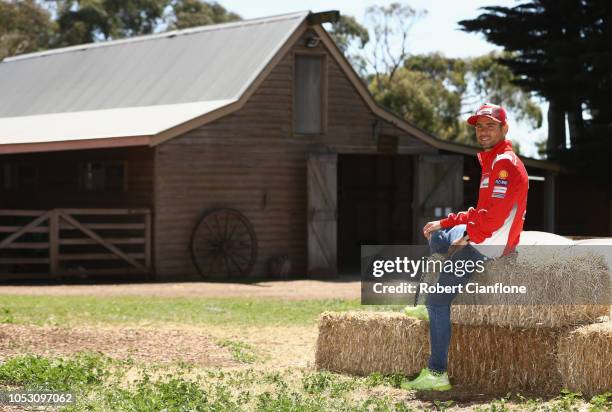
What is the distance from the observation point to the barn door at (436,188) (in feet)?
83.7

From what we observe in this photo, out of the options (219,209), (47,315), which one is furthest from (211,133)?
(47,315)

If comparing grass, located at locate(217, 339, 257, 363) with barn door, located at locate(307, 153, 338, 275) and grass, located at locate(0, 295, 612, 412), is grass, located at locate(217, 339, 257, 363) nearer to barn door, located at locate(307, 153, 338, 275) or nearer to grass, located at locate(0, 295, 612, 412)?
grass, located at locate(0, 295, 612, 412)

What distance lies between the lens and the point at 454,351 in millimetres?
8961

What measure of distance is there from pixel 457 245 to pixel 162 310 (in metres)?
7.56

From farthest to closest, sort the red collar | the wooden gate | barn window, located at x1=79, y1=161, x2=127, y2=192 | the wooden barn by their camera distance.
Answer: barn window, located at x1=79, y1=161, x2=127, y2=192, the wooden barn, the wooden gate, the red collar

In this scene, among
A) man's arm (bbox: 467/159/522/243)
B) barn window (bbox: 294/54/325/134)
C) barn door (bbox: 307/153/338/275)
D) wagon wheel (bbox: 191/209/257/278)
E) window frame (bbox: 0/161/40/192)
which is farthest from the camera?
window frame (bbox: 0/161/40/192)

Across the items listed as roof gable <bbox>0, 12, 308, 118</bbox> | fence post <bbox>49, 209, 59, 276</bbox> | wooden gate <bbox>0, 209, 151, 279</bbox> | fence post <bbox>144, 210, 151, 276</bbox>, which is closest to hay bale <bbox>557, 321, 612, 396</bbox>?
wooden gate <bbox>0, 209, 151, 279</bbox>

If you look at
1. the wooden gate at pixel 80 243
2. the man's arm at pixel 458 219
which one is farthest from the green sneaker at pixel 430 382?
the wooden gate at pixel 80 243

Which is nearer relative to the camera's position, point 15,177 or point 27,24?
point 15,177

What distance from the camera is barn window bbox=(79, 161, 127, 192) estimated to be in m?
23.5

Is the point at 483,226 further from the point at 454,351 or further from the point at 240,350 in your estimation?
the point at 240,350

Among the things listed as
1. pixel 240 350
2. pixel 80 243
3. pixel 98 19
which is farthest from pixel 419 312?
pixel 98 19

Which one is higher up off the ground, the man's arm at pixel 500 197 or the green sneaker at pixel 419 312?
the man's arm at pixel 500 197

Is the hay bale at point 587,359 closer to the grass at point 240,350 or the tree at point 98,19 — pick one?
the grass at point 240,350
